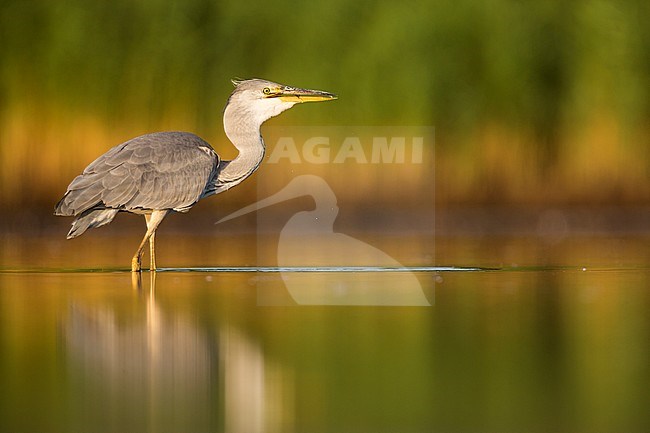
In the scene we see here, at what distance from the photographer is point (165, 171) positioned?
1340 cm

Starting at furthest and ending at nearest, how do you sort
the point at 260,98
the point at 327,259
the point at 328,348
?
the point at 327,259 → the point at 260,98 → the point at 328,348

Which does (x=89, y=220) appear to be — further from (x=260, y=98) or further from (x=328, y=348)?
(x=328, y=348)

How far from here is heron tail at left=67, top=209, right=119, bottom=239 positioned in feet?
43.3

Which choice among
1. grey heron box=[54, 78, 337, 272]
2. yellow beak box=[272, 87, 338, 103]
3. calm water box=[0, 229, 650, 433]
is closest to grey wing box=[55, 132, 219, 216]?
grey heron box=[54, 78, 337, 272]

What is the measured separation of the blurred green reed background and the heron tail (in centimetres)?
515

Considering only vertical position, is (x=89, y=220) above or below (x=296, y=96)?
below

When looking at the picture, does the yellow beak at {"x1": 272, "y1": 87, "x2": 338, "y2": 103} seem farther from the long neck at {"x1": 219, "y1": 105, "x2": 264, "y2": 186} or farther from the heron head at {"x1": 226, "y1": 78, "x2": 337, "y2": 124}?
the long neck at {"x1": 219, "y1": 105, "x2": 264, "y2": 186}

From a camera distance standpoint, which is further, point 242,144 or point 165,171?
point 242,144

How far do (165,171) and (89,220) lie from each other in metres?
0.87

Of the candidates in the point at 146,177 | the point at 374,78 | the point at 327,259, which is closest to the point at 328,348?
the point at 146,177

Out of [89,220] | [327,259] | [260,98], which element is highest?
[260,98]

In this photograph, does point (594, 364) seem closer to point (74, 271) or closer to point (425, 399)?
point (425, 399)

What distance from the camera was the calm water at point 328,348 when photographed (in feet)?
20.3

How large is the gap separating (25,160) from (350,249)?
16.7 feet
